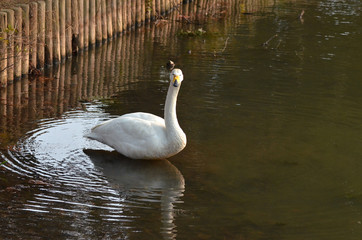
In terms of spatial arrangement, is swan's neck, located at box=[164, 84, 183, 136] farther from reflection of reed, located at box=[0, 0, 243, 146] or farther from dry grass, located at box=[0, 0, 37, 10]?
dry grass, located at box=[0, 0, 37, 10]

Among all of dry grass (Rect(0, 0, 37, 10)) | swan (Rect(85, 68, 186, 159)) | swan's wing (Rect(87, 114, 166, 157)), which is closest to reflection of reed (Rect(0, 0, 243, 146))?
dry grass (Rect(0, 0, 37, 10))

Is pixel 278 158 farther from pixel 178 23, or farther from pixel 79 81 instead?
pixel 178 23

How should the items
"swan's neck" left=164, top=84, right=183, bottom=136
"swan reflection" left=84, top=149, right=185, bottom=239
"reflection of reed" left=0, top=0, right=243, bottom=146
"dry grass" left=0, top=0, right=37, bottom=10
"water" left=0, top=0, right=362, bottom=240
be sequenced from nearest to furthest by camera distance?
"water" left=0, top=0, right=362, bottom=240 → "swan reflection" left=84, top=149, right=185, bottom=239 → "swan's neck" left=164, top=84, right=183, bottom=136 → "reflection of reed" left=0, top=0, right=243, bottom=146 → "dry grass" left=0, top=0, right=37, bottom=10

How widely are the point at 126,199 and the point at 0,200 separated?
5.24ft

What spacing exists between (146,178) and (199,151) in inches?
52.0

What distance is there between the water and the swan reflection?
0.06 ft

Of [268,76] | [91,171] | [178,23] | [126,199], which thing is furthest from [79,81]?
[178,23]

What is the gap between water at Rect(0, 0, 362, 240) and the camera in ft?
28.7

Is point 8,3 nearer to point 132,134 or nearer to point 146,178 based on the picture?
point 132,134

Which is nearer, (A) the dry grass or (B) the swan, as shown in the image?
(B) the swan

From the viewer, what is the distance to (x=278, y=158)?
11.0 m

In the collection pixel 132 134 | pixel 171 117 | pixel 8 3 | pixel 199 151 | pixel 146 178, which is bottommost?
pixel 146 178

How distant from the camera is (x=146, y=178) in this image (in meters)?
10.2

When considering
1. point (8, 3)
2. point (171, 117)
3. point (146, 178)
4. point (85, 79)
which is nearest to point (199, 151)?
point (171, 117)
